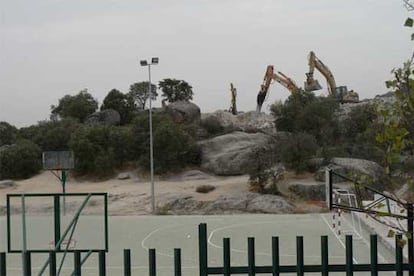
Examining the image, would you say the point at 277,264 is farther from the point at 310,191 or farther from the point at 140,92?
the point at 140,92

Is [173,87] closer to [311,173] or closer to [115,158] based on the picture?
[115,158]

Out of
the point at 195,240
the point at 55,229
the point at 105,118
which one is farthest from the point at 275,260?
the point at 105,118

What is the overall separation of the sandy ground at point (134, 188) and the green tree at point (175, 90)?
16282 millimetres

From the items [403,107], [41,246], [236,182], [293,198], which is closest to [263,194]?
[293,198]

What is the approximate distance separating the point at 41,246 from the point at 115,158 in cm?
2967

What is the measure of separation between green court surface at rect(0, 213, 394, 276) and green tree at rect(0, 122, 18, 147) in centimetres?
2373

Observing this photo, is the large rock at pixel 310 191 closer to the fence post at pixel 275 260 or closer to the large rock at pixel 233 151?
the large rock at pixel 233 151

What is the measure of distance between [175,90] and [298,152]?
72.0 feet

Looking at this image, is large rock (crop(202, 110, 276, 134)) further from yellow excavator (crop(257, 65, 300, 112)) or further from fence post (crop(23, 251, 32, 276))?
fence post (crop(23, 251, 32, 276))

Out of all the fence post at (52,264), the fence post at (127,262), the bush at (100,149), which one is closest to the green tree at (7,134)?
the bush at (100,149)

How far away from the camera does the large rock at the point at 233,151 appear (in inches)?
1306

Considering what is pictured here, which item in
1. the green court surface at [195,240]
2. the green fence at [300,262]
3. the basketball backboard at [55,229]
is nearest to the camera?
the green fence at [300,262]

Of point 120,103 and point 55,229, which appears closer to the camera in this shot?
point 55,229

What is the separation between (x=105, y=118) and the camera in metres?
43.7
